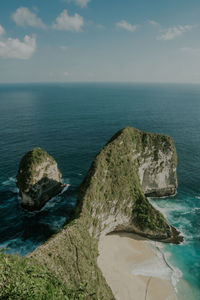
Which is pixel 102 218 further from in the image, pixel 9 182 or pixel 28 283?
pixel 9 182

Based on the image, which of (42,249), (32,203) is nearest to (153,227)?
(42,249)

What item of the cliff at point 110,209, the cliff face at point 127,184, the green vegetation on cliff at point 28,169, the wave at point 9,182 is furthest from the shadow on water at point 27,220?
the cliff at point 110,209

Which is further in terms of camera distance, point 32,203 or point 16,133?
point 16,133

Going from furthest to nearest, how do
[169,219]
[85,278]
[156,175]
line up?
[156,175], [169,219], [85,278]

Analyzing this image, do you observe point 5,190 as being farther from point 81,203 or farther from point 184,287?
point 184,287

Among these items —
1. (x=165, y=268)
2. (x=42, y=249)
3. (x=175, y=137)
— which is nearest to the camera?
(x=42, y=249)

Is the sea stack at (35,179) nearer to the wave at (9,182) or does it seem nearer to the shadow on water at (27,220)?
the shadow on water at (27,220)

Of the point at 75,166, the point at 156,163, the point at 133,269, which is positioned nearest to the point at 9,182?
the point at 75,166

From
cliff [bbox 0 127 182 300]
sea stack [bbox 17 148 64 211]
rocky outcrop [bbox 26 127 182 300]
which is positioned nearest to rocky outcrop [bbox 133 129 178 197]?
cliff [bbox 0 127 182 300]
